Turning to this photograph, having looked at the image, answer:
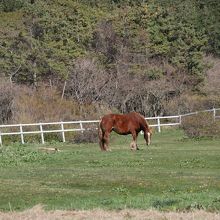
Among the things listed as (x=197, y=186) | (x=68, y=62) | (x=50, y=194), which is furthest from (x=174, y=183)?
(x=68, y=62)

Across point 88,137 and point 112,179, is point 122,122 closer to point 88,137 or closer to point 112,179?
point 88,137

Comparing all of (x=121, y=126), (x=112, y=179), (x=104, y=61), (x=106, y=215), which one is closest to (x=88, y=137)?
(x=121, y=126)

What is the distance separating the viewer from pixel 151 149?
1117 inches

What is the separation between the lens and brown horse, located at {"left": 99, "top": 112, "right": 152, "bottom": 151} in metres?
27.7

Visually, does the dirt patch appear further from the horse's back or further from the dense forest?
the dense forest

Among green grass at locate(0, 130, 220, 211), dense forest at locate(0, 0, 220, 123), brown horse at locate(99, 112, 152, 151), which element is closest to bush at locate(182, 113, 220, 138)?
brown horse at locate(99, 112, 152, 151)

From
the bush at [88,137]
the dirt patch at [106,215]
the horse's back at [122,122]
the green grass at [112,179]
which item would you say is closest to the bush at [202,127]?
the bush at [88,137]

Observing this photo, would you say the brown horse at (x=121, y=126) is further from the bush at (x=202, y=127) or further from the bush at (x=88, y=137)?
the bush at (x=202, y=127)

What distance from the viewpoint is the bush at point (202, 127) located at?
35906mm

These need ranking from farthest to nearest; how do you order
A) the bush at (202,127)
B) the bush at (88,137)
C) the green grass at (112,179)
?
the bush at (202,127) → the bush at (88,137) → the green grass at (112,179)

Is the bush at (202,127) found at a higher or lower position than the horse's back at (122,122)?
lower

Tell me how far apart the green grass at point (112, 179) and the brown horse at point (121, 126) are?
82cm

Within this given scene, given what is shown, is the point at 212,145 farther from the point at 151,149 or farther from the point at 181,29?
the point at 181,29

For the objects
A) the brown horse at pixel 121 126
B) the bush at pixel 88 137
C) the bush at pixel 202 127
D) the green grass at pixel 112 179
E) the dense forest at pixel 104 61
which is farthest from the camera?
the dense forest at pixel 104 61
